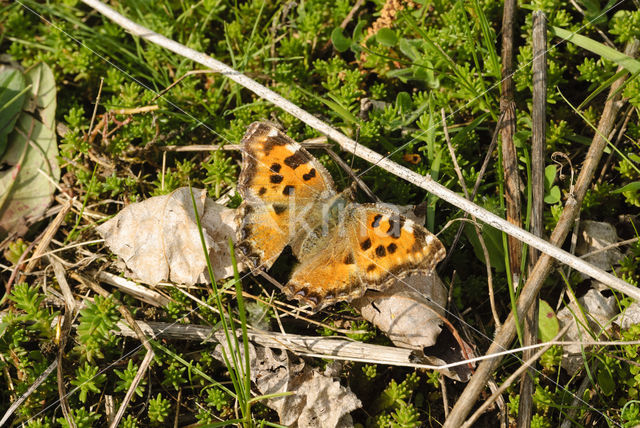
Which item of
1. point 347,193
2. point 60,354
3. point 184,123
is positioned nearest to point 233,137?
point 184,123

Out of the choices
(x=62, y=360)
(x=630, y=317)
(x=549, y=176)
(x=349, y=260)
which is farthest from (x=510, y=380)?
(x=62, y=360)

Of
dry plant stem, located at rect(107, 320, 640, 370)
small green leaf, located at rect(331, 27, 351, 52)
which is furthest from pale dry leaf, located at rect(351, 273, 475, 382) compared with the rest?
small green leaf, located at rect(331, 27, 351, 52)

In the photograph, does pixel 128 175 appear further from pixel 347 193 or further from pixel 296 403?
pixel 296 403

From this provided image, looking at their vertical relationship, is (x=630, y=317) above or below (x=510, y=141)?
below

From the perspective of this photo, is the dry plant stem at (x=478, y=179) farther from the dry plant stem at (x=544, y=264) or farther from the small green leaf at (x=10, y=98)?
the small green leaf at (x=10, y=98)

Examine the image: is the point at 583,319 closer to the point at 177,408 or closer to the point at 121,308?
the point at 177,408

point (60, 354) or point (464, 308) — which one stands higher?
point (464, 308)

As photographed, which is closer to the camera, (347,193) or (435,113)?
(347,193)
